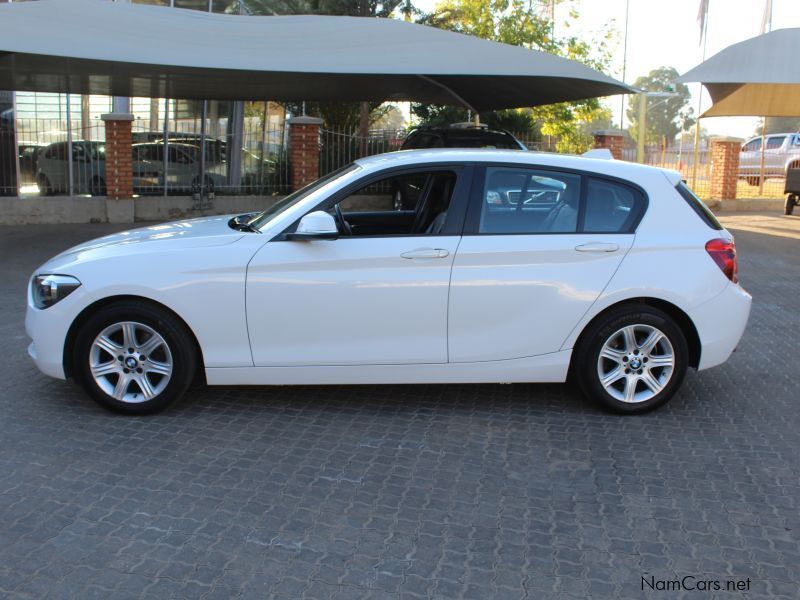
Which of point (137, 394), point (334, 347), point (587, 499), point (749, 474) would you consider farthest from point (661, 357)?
point (137, 394)

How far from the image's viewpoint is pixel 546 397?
19.0ft

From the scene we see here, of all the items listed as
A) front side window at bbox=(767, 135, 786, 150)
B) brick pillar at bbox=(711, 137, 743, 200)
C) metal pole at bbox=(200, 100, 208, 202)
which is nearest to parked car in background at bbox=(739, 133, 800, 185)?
front side window at bbox=(767, 135, 786, 150)

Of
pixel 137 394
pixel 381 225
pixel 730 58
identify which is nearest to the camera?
pixel 137 394

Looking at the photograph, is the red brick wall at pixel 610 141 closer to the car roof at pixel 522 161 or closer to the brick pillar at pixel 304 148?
the brick pillar at pixel 304 148

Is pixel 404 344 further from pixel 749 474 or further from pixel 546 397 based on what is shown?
pixel 749 474

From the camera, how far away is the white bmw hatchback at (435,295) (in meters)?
5.09

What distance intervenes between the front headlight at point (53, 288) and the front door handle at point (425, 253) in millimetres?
2066

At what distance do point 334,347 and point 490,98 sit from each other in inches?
485

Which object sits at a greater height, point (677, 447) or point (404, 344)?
point (404, 344)

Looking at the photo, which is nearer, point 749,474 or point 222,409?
point 749,474

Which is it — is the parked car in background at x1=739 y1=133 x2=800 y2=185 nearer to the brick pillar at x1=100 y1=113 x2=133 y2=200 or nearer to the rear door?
the brick pillar at x1=100 y1=113 x2=133 y2=200

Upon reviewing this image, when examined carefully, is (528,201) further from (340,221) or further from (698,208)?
(340,221)

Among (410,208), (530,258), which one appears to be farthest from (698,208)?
(410,208)

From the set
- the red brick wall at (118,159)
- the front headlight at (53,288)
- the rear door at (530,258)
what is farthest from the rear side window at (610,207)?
the red brick wall at (118,159)
